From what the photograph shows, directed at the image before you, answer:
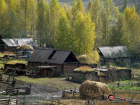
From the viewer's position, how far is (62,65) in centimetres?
4859

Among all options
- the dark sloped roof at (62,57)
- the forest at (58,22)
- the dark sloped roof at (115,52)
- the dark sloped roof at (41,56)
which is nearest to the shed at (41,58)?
the dark sloped roof at (41,56)

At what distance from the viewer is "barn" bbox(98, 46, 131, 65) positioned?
6762 centimetres

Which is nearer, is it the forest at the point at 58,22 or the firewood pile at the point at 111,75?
the firewood pile at the point at 111,75

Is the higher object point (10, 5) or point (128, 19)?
point (10, 5)

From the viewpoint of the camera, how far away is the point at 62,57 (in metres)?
49.6

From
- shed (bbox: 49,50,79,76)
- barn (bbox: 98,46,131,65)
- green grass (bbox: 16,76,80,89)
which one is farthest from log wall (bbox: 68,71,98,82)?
barn (bbox: 98,46,131,65)

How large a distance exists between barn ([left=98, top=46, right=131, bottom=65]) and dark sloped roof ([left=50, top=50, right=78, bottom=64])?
58.5 ft

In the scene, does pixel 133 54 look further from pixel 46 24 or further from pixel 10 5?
pixel 10 5

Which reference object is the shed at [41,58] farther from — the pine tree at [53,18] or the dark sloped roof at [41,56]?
the pine tree at [53,18]

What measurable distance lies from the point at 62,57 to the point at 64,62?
1.16 metres

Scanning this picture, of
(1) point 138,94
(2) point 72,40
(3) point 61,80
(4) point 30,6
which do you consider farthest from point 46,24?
(1) point 138,94

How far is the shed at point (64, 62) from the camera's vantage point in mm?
48781

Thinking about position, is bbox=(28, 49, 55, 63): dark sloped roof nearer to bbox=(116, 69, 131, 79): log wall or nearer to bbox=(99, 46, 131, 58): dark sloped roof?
bbox=(116, 69, 131, 79): log wall

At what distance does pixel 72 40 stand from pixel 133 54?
17502mm
